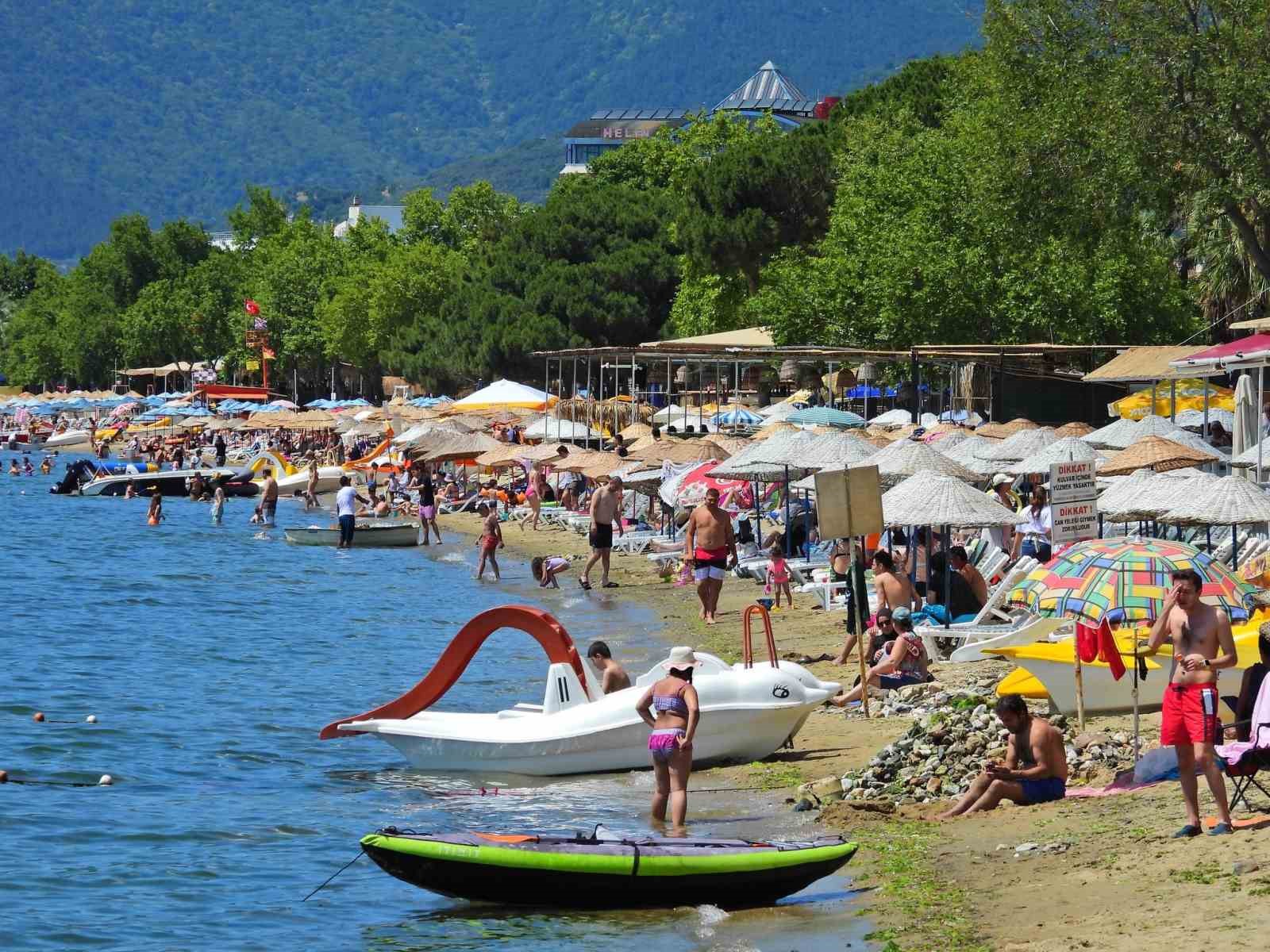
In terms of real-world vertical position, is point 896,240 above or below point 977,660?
above

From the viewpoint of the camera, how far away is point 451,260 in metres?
93.1

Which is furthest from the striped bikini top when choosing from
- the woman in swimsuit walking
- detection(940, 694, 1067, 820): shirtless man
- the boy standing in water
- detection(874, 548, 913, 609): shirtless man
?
the boy standing in water

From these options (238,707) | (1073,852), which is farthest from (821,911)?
(238,707)

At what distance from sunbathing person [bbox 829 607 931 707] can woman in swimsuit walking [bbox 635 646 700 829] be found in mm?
4031

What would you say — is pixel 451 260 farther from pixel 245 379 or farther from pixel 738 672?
pixel 738 672

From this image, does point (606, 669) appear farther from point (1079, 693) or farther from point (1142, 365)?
point (1142, 365)

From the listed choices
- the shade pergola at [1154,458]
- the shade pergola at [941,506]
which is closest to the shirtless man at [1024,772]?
the shade pergola at [941,506]

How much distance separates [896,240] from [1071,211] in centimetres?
1282

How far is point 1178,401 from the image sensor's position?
3697 centimetres

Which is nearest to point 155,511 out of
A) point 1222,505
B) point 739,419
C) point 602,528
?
point 739,419

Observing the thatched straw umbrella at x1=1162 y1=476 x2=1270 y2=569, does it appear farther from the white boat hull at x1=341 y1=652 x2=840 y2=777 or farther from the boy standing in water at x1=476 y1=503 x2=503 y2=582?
the boy standing in water at x1=476 y1=503 x2=503 y2=582

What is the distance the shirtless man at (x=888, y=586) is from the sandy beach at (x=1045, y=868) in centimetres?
313

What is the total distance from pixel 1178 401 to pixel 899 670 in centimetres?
2254

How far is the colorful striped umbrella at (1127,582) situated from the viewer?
1409 cm
